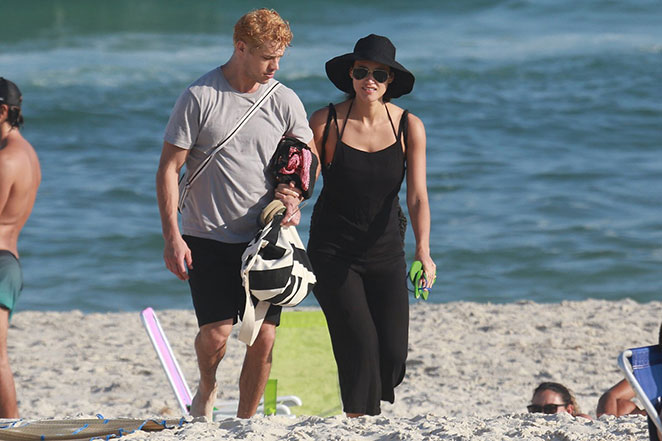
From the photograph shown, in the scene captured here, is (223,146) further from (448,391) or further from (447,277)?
(447,277)

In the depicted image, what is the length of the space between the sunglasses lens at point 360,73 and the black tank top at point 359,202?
181mm

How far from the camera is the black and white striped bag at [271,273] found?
3645 mm

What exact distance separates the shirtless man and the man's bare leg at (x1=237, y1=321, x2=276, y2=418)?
3.54 ft

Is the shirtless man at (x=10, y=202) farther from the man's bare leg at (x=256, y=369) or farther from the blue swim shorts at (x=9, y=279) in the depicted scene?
the man's bare leg at (x=256, y=369)

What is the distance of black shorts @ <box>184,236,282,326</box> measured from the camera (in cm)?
383

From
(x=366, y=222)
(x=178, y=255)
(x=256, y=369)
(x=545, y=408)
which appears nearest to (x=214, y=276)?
(x=178, y=255)

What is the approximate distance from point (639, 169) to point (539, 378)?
849 cm

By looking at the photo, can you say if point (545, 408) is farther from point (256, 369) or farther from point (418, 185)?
point (256, 369)

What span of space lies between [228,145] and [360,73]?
684mm

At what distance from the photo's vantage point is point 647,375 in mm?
2984

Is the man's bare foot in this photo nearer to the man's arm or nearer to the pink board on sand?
the man's arm

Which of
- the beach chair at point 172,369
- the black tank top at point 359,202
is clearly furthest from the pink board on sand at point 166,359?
the black tank top at point 359,202

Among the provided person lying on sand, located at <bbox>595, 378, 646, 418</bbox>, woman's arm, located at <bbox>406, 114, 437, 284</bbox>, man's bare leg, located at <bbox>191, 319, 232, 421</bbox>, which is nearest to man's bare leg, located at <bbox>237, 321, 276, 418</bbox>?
man's bare leg, located at <bbox>191, 319, 232, 421</bbox>

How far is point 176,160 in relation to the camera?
3.70m
